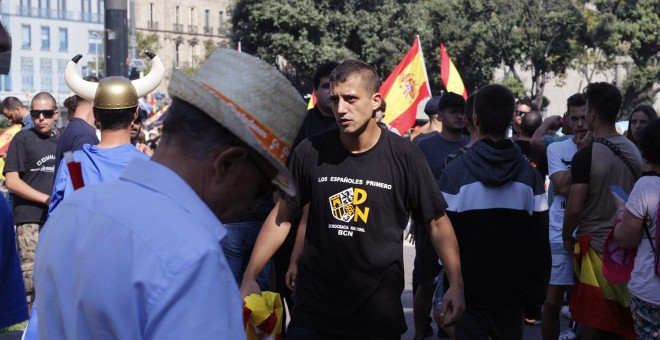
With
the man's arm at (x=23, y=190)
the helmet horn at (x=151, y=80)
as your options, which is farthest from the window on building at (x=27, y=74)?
the helmet horn at (x=151, y=80)

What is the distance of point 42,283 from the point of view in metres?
1.99

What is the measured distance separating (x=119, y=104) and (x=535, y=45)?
46816 mm

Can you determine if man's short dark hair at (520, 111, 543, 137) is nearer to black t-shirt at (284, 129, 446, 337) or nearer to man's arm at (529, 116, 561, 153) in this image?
man's arm at (529, 116, 561, 153)

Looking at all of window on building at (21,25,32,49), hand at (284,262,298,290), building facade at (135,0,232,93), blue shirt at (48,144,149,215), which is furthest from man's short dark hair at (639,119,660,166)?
building facade at (135,0,232,93)

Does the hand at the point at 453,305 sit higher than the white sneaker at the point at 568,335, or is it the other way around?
the hand at the point at 453,305

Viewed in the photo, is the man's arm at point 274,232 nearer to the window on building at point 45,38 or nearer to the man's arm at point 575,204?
the man's arm at point 575,204

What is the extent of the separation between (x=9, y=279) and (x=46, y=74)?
84879mm

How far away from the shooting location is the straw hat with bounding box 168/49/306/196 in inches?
79.2

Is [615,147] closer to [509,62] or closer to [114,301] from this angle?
[114,301]

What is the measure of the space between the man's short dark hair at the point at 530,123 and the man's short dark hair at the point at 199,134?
25.3 feet

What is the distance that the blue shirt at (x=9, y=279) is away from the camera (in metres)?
3.43

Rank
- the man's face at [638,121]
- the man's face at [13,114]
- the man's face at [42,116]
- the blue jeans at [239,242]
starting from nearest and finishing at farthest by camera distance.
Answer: the blue jeans at [239,242], the man's face at [638,121], the man's face at [42,116], the man's face at [13,114]

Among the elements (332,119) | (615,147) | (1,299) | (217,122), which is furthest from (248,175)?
(332,119)

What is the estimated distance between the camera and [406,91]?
51.4 feet
